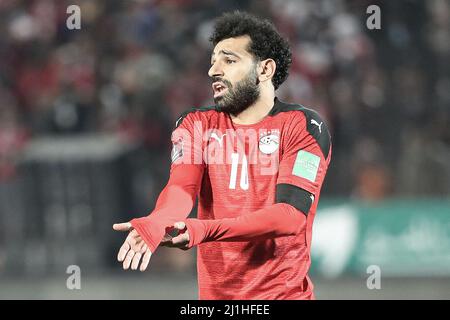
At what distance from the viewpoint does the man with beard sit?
13.2 feet

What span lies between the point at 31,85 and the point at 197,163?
6.54m

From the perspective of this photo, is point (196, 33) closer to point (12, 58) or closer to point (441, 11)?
point (12, 58)

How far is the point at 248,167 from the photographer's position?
4.13 meters

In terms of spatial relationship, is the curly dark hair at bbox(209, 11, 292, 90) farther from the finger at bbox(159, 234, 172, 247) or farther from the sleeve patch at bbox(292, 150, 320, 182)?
the finger at bbox(159, 234, 172, 247)

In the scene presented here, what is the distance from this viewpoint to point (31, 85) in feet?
33.9

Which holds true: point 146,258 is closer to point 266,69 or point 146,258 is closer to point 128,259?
point 128,259

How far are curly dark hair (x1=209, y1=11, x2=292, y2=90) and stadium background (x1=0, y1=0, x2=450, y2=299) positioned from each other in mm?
4971

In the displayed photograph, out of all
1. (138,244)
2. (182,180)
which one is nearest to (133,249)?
(138,244)

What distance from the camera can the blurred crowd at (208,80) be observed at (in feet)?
30.8

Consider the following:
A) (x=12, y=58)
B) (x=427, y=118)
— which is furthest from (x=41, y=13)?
(x=427, y=118)

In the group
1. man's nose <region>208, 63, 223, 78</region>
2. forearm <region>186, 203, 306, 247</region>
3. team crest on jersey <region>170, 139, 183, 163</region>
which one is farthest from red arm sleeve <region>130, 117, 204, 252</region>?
man's nose <region>208, 63, 223, 78</region>

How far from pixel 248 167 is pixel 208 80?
19.0ft

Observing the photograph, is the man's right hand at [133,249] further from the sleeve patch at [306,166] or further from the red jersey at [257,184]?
the sleeve patch at [306,166]

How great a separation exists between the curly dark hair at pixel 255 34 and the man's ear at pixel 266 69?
2cm
